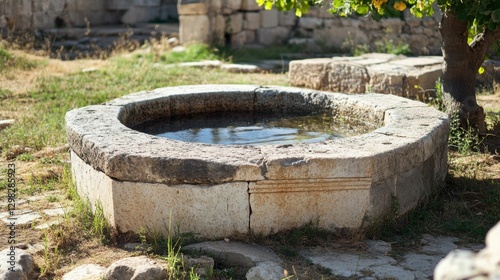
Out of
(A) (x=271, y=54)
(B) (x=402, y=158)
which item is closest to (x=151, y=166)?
(B) (x=402, y=158)

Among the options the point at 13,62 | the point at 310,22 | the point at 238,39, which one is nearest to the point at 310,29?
the point at 310,22

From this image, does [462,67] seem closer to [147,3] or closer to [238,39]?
[238,39]

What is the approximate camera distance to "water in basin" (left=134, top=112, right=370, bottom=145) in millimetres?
5547

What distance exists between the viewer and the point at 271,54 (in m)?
12.3

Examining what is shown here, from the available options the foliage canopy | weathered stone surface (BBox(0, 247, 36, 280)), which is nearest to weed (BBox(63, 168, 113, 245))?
weathered stone surface (BBox(0, 247, 36, 280))

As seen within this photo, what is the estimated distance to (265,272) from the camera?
374cm

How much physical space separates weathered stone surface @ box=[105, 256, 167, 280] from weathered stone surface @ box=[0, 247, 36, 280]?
1.51 feet

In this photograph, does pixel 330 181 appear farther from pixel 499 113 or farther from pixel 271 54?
pixel 271 54

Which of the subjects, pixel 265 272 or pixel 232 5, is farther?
pixel 232 5

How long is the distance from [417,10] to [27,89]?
205 inches

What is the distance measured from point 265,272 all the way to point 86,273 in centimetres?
101

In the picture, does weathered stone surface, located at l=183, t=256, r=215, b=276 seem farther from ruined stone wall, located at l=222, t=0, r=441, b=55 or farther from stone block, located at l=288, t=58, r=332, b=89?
ruined stone wall, located at l=222, t=0, r=441, b=55

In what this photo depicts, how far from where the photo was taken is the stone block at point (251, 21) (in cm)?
1298

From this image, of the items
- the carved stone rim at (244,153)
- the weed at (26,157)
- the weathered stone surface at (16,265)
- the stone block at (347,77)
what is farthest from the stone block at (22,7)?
the weathered stone surface at (16,265)
